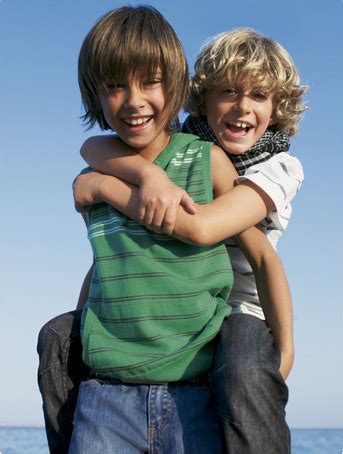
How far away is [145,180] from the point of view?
2.40 meters

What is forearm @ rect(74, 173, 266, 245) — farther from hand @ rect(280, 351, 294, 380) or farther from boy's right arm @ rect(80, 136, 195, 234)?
hand @ rect(280, 351, 294, 380)

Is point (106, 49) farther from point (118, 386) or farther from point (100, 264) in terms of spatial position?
point (118, 386)

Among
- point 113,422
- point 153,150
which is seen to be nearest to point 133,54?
point 153,150

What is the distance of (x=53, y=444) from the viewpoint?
2512 millimetres

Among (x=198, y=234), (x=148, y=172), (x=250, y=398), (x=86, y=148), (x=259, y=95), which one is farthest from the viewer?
(x=259, y=95)

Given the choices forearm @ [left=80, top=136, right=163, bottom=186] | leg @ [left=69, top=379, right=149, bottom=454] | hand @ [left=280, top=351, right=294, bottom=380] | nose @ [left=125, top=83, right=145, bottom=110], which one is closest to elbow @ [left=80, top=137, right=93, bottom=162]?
forearm @ [left=80, top=136, right=163, bottom=186]

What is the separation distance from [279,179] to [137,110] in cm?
57

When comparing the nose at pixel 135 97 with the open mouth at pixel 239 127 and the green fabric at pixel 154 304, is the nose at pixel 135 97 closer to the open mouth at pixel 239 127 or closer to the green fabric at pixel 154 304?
the green fabric at pixel 154 304

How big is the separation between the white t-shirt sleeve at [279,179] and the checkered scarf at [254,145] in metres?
0.06

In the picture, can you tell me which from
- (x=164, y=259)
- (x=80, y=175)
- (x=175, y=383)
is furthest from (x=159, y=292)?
(x=80, y=175)

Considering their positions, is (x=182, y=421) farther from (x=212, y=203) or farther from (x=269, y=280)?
(x=212, y=203)

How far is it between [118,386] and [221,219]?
0.68m

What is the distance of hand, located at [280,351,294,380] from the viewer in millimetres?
2408

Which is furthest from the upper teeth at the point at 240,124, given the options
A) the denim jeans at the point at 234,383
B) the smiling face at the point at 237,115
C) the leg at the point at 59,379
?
the leg at the point at 59,379
